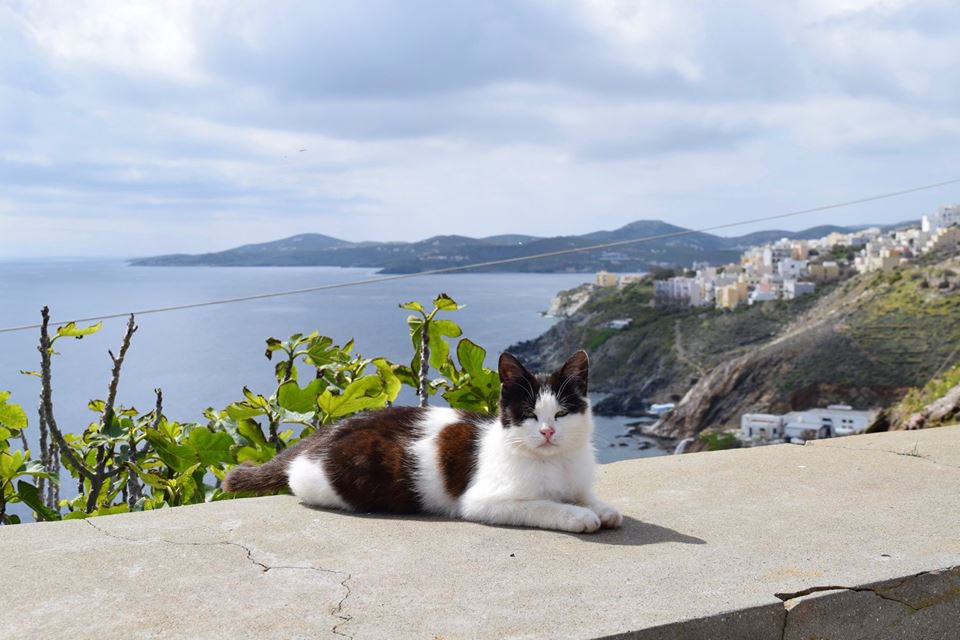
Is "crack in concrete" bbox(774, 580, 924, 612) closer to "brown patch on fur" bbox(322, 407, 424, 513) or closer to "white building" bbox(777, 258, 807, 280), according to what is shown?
"brown patch on fur" bbox(322, 407, 424, 513)

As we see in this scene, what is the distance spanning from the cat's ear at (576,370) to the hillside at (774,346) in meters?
10.9

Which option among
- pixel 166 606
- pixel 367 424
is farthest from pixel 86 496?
pixel 166 606

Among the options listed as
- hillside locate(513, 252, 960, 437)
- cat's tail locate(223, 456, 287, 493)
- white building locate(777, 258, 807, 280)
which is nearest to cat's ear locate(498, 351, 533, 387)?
cat's tail locate(223, 456, 287, 493)

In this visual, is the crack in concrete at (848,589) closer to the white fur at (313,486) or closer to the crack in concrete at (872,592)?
the crack in concrete at (872,592)

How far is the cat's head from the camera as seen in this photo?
1839 mm

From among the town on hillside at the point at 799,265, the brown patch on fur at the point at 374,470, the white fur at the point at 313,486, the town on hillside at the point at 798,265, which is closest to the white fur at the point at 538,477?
the brown patch on fur at the point at 374,470

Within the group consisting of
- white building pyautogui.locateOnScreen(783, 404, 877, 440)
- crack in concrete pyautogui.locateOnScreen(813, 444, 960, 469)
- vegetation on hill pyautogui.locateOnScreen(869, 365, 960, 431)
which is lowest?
white building pyautogui.locateOnScreen(783, 404, 877, 440)

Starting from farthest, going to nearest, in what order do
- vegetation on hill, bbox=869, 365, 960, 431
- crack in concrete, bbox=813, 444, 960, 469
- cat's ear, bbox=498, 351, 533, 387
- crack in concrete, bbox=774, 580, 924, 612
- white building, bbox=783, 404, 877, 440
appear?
white building, bbox=783, 404, 877, 440 → vegetation on hill, bbox=869, 365, 960, 431 → crack in concrete, bbox=813, 444, 960, 469 → cat's ear, bbox=498, 351, 533, 387 → crack in concrete, bbox=774, 580, 924, 612

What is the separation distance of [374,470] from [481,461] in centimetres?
26

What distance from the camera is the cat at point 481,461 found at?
6.02 feet

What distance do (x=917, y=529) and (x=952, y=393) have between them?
2.60 metres

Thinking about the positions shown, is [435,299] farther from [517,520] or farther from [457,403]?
[517,520]

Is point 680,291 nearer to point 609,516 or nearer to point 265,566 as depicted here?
point 609,516

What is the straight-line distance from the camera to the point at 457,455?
196cm
